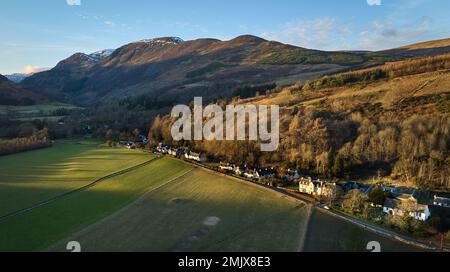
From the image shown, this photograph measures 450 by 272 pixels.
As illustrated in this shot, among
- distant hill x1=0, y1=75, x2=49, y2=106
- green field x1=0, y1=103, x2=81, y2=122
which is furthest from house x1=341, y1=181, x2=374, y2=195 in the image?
distant hill x1=0, y1=75, x2=49, y2=106

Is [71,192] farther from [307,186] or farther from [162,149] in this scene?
[307,186]

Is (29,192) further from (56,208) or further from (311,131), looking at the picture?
(311,131)

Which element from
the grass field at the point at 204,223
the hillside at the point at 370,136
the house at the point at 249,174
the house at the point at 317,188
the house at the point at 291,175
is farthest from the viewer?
the house at the point at 249,174

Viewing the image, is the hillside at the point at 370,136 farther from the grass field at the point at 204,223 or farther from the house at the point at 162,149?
the grass field at the point at 204,223

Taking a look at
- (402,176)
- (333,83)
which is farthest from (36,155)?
(333,83)

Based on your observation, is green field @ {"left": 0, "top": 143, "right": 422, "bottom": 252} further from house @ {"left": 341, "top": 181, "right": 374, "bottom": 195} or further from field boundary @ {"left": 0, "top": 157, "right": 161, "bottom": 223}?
house @ {"left": 341, "top": 181, "right": 374, "bottom": 195}

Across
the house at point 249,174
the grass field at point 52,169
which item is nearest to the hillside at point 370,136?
the house at point 249,174
